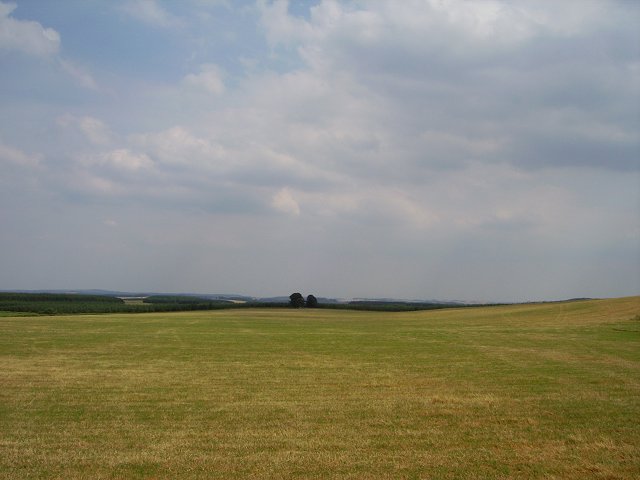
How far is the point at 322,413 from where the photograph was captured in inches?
547

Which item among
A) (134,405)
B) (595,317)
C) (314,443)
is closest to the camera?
(314,443)

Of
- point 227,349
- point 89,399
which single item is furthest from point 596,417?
point 227,349

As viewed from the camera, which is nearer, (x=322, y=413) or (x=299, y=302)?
(x=322, y=413)

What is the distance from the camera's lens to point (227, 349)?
2802 centimetres

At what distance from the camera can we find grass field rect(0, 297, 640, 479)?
1016cm

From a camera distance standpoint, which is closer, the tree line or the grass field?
the grass field

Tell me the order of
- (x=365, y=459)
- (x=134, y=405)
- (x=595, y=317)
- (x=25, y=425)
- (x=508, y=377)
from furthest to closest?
1. (x=595, y=317)
2. (x=508, y=377)
3. (x=134, y=405)
4. (x=25, y=425)
5. (x=365, y=459)

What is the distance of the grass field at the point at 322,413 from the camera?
10.2 metres

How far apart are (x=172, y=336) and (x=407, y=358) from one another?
1927cm

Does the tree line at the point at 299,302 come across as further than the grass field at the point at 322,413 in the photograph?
Yes

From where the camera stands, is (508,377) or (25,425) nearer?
(25,425)

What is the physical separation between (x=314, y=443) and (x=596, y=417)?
7878mm

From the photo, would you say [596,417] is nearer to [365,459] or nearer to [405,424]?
[405,424]

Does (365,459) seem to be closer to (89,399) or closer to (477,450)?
(477,450)
